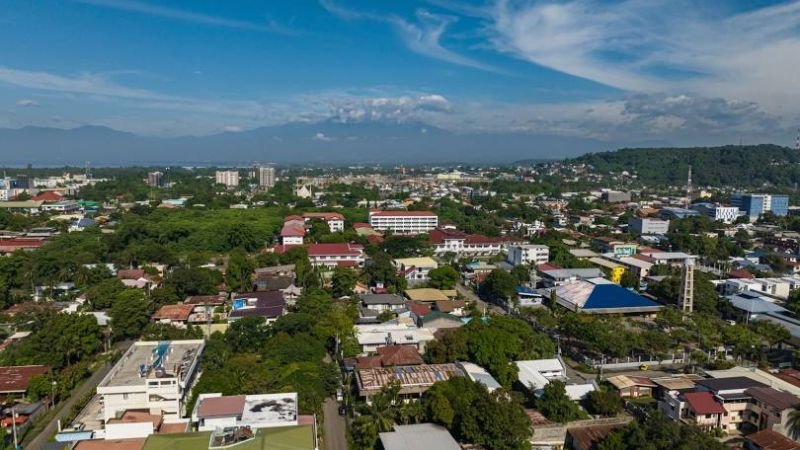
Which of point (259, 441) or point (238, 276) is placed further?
point (238, 276)

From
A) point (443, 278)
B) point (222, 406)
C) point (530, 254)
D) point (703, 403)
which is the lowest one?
point (703, 403)

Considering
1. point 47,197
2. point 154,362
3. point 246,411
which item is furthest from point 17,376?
point 47,197

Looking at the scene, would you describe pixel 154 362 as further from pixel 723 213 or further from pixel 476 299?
pixel 723 213

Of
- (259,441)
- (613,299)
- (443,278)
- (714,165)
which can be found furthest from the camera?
(714,165)

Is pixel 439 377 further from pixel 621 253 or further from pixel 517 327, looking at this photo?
pixel 621 253

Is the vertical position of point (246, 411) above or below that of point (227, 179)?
below

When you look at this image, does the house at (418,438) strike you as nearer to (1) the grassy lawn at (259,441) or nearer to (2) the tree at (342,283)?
(1) the grassy lawn at (259,441)

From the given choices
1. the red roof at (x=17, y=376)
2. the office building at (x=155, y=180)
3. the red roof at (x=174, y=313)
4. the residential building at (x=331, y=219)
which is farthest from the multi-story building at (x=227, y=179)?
the red roof at (x=17, y=376)
